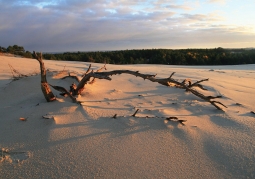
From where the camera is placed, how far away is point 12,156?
1.64m

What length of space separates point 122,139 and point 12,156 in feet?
2.66

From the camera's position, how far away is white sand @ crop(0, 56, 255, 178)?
1.54 meters

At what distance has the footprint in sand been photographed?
1.60 metres

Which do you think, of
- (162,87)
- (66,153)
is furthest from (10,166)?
(162,87)

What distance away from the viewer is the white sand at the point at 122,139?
60.7 inches

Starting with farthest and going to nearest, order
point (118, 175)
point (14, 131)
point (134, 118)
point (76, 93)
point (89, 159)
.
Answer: point (76, 93) < point (134, 118) < point (14, 131) < point (89, 159) < point (118, 175)

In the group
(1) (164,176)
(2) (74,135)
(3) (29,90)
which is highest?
(3) (29,90)

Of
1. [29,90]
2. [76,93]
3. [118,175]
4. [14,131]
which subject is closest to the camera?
[118,175]

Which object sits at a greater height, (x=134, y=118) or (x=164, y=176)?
(x=134, y=118)

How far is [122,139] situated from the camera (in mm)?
1863

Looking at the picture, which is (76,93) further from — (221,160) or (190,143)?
(221,160)

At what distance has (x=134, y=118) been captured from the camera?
219 centimetres

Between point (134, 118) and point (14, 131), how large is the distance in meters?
1.05

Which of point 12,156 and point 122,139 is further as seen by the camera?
point 122,139
